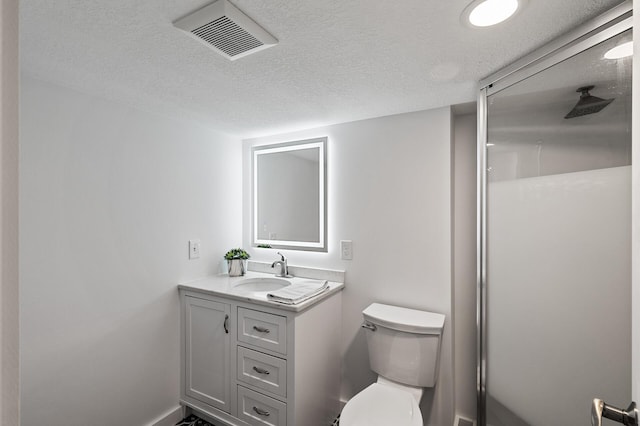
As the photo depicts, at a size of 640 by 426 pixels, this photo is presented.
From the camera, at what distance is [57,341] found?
156 centimetres

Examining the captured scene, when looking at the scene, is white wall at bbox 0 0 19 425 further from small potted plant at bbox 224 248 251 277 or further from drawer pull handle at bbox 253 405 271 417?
small potted plant at bbox 224 248 251 277

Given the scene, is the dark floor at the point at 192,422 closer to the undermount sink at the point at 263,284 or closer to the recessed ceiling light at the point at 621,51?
the undermount sink at the point at 263,284

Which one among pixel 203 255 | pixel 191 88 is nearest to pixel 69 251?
pixel 203 255

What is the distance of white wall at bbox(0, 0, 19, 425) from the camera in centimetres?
43

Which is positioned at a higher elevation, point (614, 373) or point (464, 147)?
point (464, 147)

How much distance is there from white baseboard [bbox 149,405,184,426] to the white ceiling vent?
7.59 feet

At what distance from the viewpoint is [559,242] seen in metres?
1.17

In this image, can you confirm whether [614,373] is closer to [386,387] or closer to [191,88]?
[386,387]

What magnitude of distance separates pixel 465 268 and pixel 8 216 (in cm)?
216

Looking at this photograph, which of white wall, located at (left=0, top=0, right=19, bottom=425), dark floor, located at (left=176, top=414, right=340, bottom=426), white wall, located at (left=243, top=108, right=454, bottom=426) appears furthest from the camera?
dark floor, located at (left=176, top=414, right=340, bottom=426)

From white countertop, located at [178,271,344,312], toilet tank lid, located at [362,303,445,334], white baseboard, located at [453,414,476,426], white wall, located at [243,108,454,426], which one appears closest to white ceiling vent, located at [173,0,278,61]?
white wall, located at [243,108,454,426]

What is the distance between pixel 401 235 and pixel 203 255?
61.0 inches

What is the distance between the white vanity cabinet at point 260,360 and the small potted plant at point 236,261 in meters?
0.39

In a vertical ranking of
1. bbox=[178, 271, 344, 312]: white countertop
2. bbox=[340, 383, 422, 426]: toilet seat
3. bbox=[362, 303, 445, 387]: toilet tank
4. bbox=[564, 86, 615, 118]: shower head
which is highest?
bbox=[564, 86, 615, 118]: shower head
